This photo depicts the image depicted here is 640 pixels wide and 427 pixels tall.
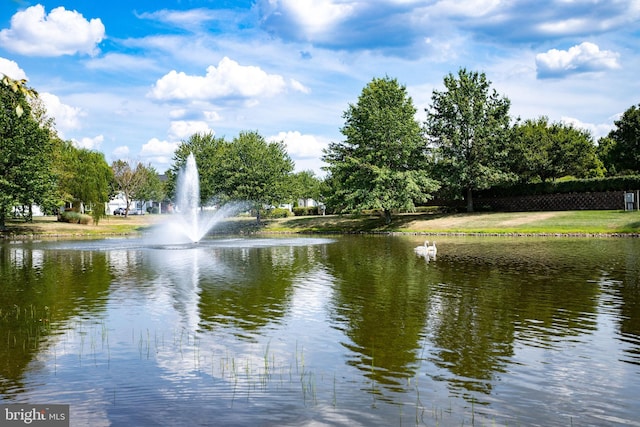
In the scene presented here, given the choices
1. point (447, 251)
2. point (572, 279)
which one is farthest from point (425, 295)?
point (447, 251)

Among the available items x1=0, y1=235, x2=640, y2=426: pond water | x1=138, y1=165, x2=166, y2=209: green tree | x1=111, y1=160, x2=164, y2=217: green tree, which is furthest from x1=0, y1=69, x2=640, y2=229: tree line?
x1=138, y1=165, x2=166, y2=209: green tree

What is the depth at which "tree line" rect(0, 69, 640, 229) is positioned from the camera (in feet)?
210

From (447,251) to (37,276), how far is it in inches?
983

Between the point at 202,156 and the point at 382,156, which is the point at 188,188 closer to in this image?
the point at 202,156

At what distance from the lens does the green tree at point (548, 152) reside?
7388 centimetres

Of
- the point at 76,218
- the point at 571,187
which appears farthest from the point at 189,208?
the point at 571,187

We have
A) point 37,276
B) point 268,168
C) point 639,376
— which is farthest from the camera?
point 268,168

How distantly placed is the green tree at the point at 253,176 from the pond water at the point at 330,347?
Result: 52.0 meters

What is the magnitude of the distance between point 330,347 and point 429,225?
2060 inches

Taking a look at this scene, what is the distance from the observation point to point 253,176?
7650 centimetres

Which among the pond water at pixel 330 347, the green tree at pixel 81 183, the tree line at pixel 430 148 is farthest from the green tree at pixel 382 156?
the pond water at pixel 330 347

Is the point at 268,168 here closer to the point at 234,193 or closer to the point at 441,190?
the point at 234,193

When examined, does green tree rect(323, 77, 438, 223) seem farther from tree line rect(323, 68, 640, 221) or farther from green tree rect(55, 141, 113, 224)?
green tree rect(55, 141, 113, 224)

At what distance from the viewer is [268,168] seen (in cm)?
7838
